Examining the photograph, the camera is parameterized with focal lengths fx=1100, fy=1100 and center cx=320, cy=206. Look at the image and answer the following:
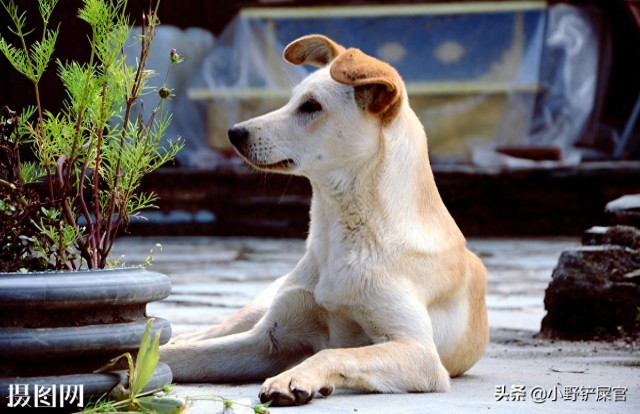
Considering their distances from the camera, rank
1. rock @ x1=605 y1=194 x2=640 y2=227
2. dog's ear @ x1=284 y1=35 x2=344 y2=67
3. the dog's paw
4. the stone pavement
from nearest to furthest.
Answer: the dog's paw → the stone pavement → dog's ear @ x1=284 y1=35 x2=344 y2=67 → rock @ x1=605 y1=194 x2=640 y2=227

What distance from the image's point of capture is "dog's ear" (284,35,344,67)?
13.4 feet

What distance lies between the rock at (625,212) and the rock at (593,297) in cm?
33

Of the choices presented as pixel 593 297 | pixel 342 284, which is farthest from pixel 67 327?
pixel 593 297

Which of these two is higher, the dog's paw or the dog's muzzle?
the dog's muzzle

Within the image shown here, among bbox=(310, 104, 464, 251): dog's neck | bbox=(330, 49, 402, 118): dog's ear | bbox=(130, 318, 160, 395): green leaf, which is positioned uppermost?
bbox=(330, 49, 402, 118): dog's ear

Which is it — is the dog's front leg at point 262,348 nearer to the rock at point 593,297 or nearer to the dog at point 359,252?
the dog at point 359,252

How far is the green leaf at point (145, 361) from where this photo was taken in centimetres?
270

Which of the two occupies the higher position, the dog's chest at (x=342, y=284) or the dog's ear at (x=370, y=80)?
the dog's ear at (x=370, y=80)

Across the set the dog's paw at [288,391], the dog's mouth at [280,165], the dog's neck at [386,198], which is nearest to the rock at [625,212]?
the dog's neck at [386,198]

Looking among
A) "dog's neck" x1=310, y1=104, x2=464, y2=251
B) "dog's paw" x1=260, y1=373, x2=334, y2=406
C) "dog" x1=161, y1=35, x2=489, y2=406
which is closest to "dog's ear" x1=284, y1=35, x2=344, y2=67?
"dog" x1=161, y1=35, x2=489, y2=406

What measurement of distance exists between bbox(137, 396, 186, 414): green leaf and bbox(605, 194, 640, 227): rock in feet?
10.9

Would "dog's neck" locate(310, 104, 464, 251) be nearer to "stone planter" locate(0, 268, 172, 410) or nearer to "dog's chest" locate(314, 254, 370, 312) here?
"dog's chest" locate(314, 254, 370, 312)

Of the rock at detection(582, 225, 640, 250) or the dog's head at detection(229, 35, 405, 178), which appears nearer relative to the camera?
the dog's head at detection(229, 35, 405, 178)

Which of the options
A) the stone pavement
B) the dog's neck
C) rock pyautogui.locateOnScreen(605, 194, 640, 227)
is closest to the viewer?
the stone pavement
